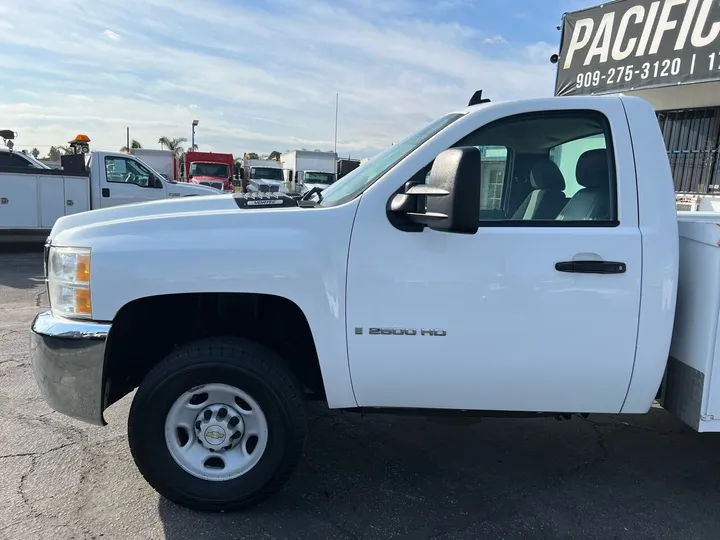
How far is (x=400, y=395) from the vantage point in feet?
8.61

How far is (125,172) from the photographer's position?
12641 mm

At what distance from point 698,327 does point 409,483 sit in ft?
5.45

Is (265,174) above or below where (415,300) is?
above

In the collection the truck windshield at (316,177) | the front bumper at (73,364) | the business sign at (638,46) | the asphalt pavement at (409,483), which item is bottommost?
the asphalt pavement at (409,483)

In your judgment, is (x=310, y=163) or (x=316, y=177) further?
(x=310, y=163)

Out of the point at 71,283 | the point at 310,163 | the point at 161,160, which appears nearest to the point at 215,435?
the point at 71,283

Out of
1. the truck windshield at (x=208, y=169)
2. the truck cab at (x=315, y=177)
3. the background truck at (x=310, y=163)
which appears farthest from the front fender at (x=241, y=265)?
the truck windshield at (x=208, y=169)

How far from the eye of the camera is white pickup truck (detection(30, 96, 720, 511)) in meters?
2.48

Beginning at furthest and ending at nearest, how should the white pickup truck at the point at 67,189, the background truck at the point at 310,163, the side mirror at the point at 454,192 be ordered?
1. the background truck at the point at 310,163
2. the white pickup truck at the point at 67,189
3. the side mirror at the point at 454,192

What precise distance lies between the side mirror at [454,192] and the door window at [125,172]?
11.8m

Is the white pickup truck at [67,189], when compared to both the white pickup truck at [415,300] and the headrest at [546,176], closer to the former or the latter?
the white pickup truck at [415,300]

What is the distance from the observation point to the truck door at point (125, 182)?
12453 mm

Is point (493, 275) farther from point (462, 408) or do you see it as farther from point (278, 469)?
point (278, 469)

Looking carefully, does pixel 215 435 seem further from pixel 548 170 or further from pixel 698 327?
pixel 698 327
